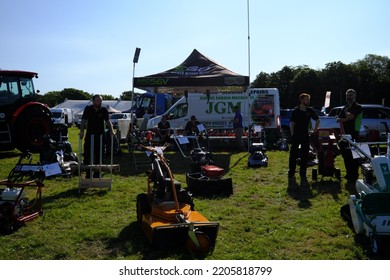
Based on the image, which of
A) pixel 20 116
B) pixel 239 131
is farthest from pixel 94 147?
pixel 239 131

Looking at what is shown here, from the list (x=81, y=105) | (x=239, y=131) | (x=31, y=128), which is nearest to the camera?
(x=31, y=128)

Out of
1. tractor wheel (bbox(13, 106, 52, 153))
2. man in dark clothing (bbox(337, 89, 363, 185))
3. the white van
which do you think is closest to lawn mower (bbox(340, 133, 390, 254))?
man in dark clothing (bbox(337, 89, 363, 185))

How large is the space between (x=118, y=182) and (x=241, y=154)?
5.69 m

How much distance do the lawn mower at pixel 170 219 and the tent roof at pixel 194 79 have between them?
7.51 meters

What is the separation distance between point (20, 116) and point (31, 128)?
468 mm

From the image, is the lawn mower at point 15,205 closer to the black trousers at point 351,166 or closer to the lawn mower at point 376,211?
the lawn mower at point 376,211

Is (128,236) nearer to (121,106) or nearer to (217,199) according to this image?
(217,199)

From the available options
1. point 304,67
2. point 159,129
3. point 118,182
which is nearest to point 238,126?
point 159,129

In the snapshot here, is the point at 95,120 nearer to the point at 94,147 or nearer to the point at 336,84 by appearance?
the point at 94,147

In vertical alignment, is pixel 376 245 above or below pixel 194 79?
below

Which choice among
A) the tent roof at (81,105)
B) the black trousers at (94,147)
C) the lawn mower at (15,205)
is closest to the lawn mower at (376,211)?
the lawn mower at (15,205)

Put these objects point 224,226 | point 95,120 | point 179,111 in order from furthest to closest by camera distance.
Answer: point 179,111 → point 95,120 → point 224,226

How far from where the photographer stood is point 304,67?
51.8 meters

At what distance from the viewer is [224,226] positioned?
17.5ft
